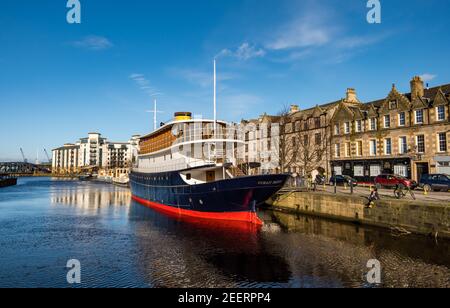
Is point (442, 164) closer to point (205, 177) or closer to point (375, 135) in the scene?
point (375, 135)

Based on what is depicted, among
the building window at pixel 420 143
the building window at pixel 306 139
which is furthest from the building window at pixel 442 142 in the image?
the building window at pixel 306 139

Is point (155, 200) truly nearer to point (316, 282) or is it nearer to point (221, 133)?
point (221, 133)

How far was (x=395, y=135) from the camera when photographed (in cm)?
4125

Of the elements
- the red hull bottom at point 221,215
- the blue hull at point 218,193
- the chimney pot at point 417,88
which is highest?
the chimney pot at point 417,88

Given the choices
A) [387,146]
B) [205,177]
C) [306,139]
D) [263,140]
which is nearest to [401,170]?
[387,146]

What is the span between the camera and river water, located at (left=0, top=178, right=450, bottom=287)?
539 inches

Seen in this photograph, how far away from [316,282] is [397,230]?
11.5 meters

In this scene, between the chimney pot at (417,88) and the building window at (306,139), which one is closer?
the chimney pot at (417,88)

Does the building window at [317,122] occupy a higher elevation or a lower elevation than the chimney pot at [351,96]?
lower

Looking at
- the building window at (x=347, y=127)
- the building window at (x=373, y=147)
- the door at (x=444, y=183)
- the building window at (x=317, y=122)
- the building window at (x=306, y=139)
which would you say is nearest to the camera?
the door at (x=444, y=183)

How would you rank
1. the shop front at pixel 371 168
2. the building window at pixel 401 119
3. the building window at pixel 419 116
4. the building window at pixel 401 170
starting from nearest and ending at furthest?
the building window at pixel 419 116, the building window at pixel 401 170, the shop front at pixel 371 168, the building window at pixel 401 119

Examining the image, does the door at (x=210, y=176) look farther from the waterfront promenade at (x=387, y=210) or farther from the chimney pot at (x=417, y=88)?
the chimney pot at (x=417, y=88)

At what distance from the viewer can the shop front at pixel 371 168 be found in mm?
39875
